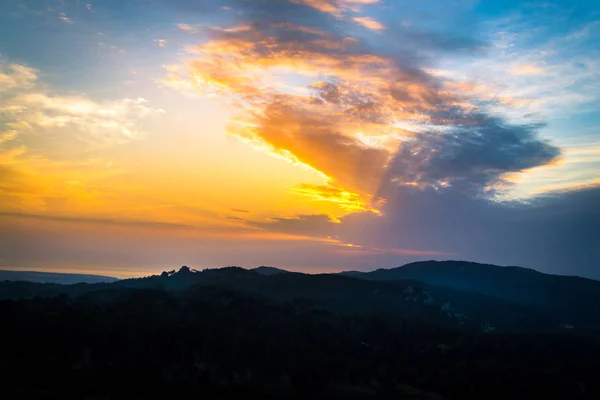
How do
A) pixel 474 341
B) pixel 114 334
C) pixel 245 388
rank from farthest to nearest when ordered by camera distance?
pixel 474 341
pixel 114 334
pixel 245 388

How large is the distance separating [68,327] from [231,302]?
2631 inches

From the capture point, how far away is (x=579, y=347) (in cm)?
14588

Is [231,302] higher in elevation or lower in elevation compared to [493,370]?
higher

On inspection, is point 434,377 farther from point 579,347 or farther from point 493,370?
point 579,347

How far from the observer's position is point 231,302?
504 ft

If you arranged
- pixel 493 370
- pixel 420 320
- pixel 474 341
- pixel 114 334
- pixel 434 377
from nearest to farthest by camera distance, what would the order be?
pixel 114 334 → pixel 434 377 → pixel 493 370 → pixel 474 341 → pixel 420 320

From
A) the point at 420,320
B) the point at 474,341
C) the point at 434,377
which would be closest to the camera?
the point at 434,377

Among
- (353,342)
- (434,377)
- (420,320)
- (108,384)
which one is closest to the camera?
(108,384)

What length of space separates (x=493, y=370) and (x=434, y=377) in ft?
73.5

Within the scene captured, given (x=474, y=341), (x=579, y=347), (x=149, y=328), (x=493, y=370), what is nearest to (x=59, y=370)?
(x=149, y=328)

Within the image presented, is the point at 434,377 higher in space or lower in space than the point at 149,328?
lower

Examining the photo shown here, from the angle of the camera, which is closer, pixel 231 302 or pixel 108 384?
pixel 108 384

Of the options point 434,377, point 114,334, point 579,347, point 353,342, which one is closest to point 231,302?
point 353,342

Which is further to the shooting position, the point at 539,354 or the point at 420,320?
the point at 420,320
